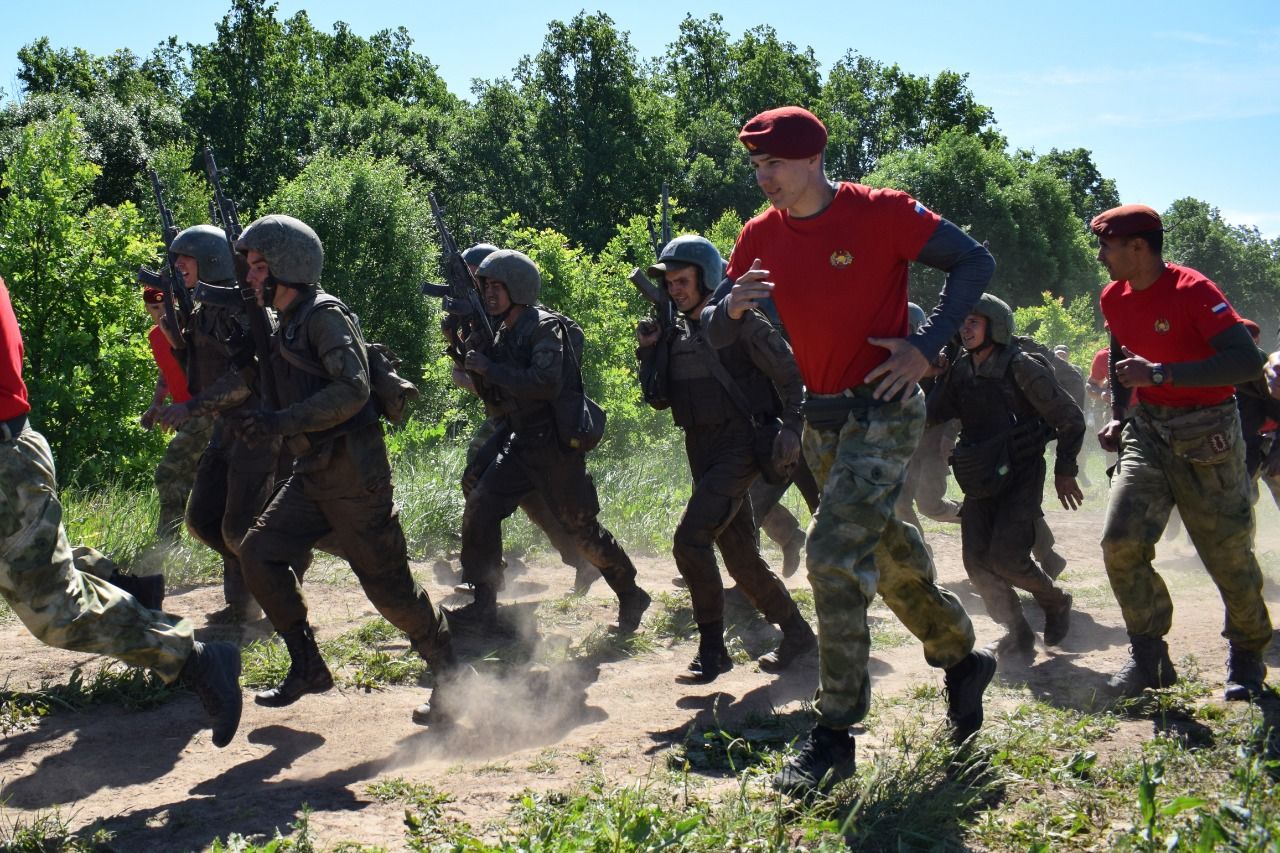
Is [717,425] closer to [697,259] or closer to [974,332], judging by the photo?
[697,259]

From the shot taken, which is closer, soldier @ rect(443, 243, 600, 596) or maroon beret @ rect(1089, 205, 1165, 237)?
maroon beret @ rect(1089, 205, 1165, 237)

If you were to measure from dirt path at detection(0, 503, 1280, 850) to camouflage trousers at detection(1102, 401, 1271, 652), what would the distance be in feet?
1.77

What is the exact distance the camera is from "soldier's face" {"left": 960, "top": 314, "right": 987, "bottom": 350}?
671 centimetres

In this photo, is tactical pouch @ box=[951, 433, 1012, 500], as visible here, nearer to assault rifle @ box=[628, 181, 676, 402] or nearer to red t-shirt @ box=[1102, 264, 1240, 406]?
red t-shirt @ box=[1102, 264, 1240, 406]

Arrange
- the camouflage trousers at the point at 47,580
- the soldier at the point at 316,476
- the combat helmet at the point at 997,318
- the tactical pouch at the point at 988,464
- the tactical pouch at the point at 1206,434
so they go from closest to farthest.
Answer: the camouflage trousers at the point at 47,580, the soldier at the point at 316,476, the tactical pouch at the point at 1206,434, the combat helmet at the point at 997,318, the tactical pouch at the point at 988,464

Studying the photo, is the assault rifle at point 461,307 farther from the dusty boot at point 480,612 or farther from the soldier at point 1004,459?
the soldier at point 1004,459

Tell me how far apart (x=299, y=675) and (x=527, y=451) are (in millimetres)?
2106

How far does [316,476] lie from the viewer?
17.3 ft

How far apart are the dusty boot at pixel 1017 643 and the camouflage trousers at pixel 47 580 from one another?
14.7 ft

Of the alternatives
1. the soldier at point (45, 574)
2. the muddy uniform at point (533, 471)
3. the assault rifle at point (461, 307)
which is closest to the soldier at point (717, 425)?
the muddy uniform at point (533, 471)

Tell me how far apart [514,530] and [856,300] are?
6.03 metres

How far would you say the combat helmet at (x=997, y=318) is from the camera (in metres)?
6.66

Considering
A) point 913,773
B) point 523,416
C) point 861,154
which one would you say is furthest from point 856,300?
point 861,154

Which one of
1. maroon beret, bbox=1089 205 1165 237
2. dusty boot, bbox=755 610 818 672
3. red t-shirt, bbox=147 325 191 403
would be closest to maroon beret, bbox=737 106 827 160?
maroon beret, bbox=1089 205 1165 237
